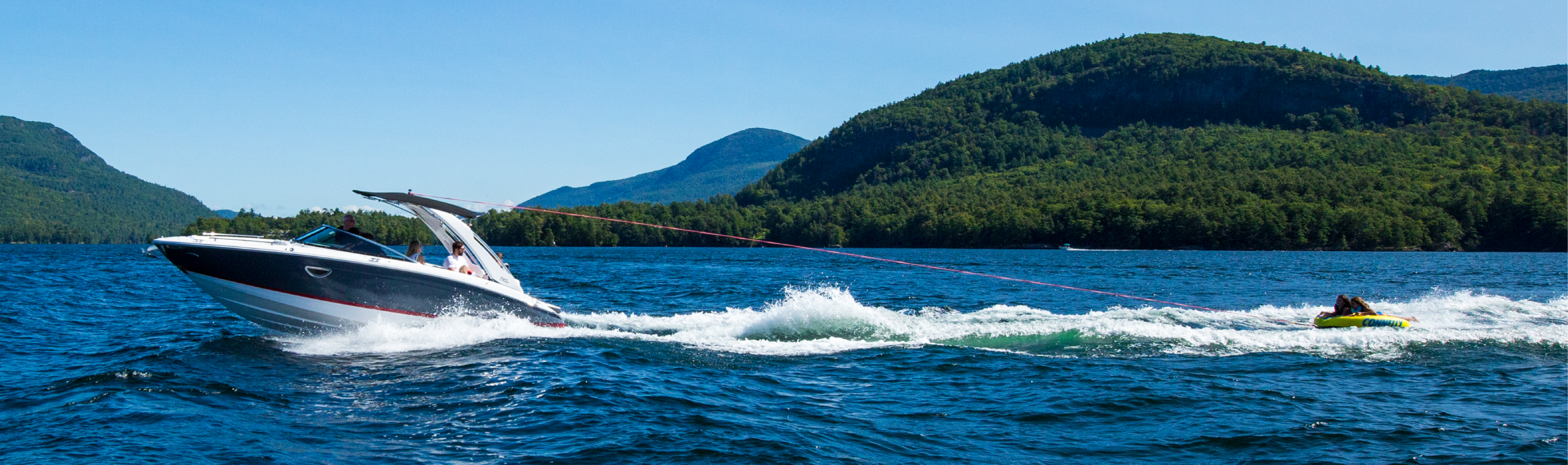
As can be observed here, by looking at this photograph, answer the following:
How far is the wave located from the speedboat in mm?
245

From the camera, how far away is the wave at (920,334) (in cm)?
1367

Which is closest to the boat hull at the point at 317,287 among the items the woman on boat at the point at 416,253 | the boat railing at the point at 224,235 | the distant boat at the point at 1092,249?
the boat railing at the point at 224,235

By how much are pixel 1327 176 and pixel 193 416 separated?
5060 inches

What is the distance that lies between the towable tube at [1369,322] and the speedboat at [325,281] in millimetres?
14397

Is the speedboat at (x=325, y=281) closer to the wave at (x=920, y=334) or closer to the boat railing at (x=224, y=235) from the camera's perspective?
the boat railing at (x=224, y=235)

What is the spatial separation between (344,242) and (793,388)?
24.1ft

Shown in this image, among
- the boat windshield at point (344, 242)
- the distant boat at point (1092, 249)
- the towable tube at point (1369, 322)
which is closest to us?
the boat windshield at point (344, 242)

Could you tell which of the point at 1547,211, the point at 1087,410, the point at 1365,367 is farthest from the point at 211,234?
the point at 1547,211

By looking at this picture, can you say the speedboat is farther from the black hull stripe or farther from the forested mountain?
the forested mountain

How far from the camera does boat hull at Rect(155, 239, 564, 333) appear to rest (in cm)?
1314

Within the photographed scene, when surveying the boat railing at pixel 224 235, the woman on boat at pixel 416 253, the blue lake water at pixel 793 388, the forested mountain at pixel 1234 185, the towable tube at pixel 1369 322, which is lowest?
the blue lake water at pixel 793 388

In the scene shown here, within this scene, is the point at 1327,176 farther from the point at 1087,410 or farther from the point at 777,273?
the point at 1087,410

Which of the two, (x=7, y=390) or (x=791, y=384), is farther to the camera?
(x=791, y=384)

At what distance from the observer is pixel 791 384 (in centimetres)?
1098
